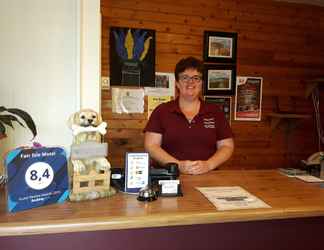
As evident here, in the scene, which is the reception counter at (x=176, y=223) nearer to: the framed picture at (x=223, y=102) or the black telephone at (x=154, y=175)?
the black telephone at (x=154, y=175)

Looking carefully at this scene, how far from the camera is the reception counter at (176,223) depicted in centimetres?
102

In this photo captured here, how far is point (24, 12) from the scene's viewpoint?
1.72 metres

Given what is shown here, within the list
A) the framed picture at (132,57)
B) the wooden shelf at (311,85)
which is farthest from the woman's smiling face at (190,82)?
the wooden shelf at (311,85)

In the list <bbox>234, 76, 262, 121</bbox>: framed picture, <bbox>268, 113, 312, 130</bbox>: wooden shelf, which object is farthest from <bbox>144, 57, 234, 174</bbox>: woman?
<bbox>268, 113, 312, 130</bbox>: wooden shelf

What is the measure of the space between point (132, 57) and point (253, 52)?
1.38 metres

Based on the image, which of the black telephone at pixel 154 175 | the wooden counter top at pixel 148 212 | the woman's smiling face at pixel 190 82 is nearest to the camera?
the wooden counter top at pixel 148 212

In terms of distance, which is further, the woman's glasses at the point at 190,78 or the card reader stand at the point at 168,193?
the woman's glasses at the point at 190,78

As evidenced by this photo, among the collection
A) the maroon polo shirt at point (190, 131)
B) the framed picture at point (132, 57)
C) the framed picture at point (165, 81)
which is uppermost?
the framed picture at point (132, 57)

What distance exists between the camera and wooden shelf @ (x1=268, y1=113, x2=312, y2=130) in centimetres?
353

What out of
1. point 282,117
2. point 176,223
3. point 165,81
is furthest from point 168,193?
point 282,117

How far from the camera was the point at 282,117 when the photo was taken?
3.58m

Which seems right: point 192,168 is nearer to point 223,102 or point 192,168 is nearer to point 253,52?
point 223,102

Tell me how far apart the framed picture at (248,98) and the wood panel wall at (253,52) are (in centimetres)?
7

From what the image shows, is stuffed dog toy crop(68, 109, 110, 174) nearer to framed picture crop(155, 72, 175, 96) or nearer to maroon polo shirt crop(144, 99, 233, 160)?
maroon polo shirt crop(144, 99, 233, 160)
